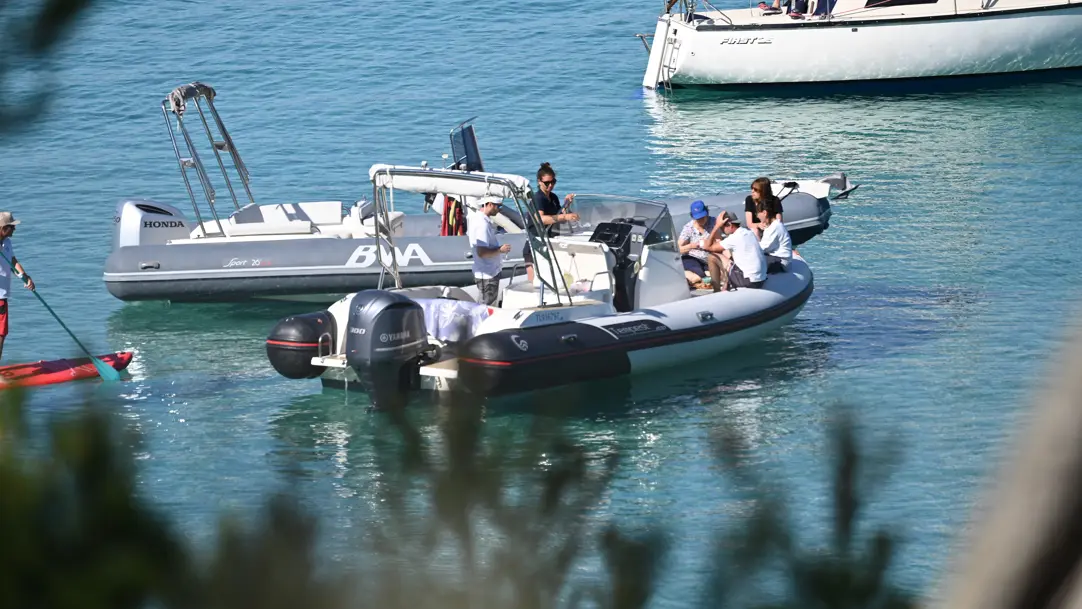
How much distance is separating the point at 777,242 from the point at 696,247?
28.5 inches

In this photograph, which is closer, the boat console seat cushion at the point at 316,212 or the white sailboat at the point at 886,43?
the boat console seat cushion at the point at 316,212

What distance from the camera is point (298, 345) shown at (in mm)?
10297

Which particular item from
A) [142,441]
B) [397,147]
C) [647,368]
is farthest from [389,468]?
[397,147]

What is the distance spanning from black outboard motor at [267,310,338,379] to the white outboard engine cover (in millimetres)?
Result: 4045

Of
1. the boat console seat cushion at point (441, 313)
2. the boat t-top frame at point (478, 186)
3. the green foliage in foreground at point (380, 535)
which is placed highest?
the green foliage in foreground at point (380, 535)

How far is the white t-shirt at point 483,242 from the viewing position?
438 inches

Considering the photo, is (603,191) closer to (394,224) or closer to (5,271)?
(394,224)

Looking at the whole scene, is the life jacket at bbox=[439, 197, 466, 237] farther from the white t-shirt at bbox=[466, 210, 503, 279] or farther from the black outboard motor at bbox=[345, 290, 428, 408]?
the black outboard motor at bbox=[345, 290, 428, 408]

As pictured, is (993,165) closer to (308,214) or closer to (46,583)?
(308,214)

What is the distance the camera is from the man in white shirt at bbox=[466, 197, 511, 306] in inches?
438

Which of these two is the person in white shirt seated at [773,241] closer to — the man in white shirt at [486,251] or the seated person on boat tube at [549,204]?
the seated person on boat tube at [549,204]

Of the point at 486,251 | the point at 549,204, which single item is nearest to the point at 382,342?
the point at 486,251

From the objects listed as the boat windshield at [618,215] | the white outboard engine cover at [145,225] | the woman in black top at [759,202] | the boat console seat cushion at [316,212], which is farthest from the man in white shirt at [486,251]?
the white outboard engine cover at [145,225]

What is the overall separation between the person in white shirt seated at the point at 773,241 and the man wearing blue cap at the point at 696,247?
490 mm
